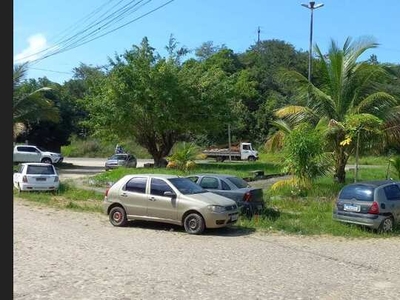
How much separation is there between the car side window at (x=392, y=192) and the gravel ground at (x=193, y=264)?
153 centimetres

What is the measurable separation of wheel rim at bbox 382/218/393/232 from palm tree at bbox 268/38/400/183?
620 cm

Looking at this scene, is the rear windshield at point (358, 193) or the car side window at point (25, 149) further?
the car side window at point (25, 149)

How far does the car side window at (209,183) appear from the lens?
16817 mm

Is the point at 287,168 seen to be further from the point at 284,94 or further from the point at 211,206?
the point at 284,94

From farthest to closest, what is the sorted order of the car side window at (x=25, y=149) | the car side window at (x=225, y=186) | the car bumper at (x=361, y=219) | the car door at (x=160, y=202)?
1. the car side window at (x=25, y=149)
2. the car side window at (x=225, y=186)
3. the car bumper at (x=361, y=219)
4. the car door at (x=160, y=202)

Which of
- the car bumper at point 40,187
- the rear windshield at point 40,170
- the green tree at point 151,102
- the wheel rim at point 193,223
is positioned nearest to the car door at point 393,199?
the wheel rim at point 193,223

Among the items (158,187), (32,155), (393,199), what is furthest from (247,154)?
(158,187)

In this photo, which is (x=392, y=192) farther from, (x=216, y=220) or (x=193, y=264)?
(x=193, y=264)

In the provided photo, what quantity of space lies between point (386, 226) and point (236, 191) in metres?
4.58

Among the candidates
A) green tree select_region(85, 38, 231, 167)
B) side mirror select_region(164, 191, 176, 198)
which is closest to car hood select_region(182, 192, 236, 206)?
side mirror select_region(164, 191, 176, 198)

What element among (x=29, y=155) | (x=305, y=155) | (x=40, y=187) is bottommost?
(x=40, y=187)

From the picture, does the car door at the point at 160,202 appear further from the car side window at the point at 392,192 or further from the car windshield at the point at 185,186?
the car side window at the point at 392,192

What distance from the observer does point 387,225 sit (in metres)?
14.6

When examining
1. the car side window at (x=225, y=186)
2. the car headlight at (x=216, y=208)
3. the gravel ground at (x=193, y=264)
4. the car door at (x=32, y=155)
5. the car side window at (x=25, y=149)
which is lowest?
the gravel ground at (x=193, y=264)
